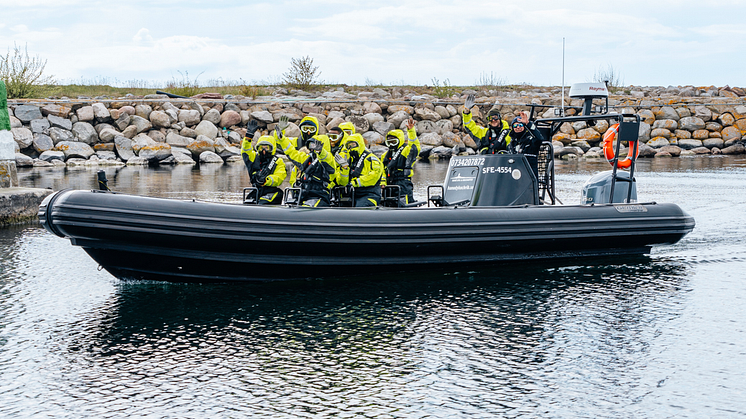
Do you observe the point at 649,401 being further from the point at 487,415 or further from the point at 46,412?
the point at 46,412

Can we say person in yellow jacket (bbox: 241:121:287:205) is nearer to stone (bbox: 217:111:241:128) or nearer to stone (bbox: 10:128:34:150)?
stone (bbox: 10:128:34:150)

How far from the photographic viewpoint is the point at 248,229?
6.11 metres

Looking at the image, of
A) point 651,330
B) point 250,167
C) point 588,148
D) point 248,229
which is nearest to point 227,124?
point 588,148

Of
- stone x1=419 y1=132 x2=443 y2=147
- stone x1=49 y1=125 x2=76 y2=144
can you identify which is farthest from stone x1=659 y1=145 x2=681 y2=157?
stone x1=49 y1=125 x2=76 y2=144

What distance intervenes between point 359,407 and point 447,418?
19.5 inches

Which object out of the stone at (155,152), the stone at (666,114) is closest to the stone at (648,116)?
the stone at (666,114)

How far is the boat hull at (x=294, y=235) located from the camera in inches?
234

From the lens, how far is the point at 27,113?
20500 mm

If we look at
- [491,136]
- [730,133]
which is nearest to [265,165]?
[491,136]

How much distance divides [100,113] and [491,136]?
52.3ft

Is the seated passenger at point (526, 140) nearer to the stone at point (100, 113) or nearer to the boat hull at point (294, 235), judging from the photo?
the boat hull at point (294, 235)

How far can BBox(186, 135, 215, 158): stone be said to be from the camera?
2095 cm

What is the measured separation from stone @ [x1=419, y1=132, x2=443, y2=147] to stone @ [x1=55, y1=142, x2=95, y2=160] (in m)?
10.3

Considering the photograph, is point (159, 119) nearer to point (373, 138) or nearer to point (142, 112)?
point (142, 112)
